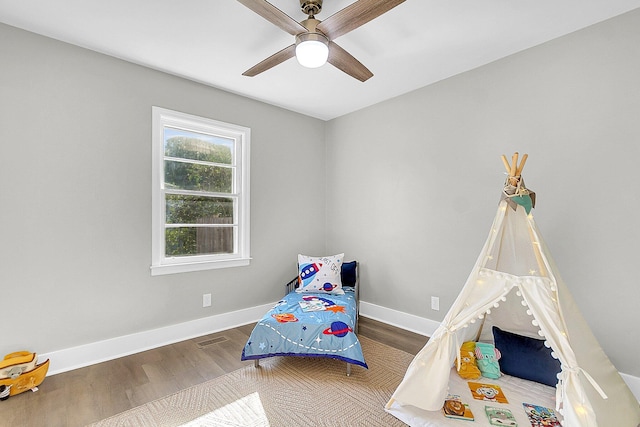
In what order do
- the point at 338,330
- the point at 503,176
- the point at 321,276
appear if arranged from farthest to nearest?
the point at 321,276
the point at 503,176
the point at 338,330

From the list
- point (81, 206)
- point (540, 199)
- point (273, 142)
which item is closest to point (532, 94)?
point (540, 199)

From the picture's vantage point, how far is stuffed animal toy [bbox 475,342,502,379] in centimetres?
223

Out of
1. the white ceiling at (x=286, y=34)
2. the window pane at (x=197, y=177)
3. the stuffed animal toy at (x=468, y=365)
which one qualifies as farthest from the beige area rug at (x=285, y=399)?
the white ceiling at (x=286, y=34)

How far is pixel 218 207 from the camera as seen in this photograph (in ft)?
11.2

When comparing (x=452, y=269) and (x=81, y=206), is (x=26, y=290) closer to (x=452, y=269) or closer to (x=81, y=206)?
(x=81, y=206)

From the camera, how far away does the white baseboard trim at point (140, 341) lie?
242cm

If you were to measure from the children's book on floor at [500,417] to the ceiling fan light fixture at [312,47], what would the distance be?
237 centimetres

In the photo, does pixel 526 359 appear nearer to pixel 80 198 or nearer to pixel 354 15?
pixel 354 15

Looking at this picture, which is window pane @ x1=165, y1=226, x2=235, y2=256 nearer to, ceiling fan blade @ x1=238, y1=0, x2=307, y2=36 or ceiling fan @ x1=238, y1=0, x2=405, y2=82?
ceiling fan @ x1=238, y1=0, x2=405, y2=82

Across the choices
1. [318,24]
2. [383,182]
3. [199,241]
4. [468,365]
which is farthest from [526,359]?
[199,241]

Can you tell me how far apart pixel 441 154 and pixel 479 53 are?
914mm

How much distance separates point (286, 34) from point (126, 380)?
2.84 meters

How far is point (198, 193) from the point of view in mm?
3195

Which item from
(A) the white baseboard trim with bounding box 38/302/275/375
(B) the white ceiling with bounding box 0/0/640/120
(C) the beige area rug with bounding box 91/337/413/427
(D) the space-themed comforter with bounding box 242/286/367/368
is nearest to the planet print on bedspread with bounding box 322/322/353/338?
(D) the space-themed comforter with bounding box 242/286/367/368
